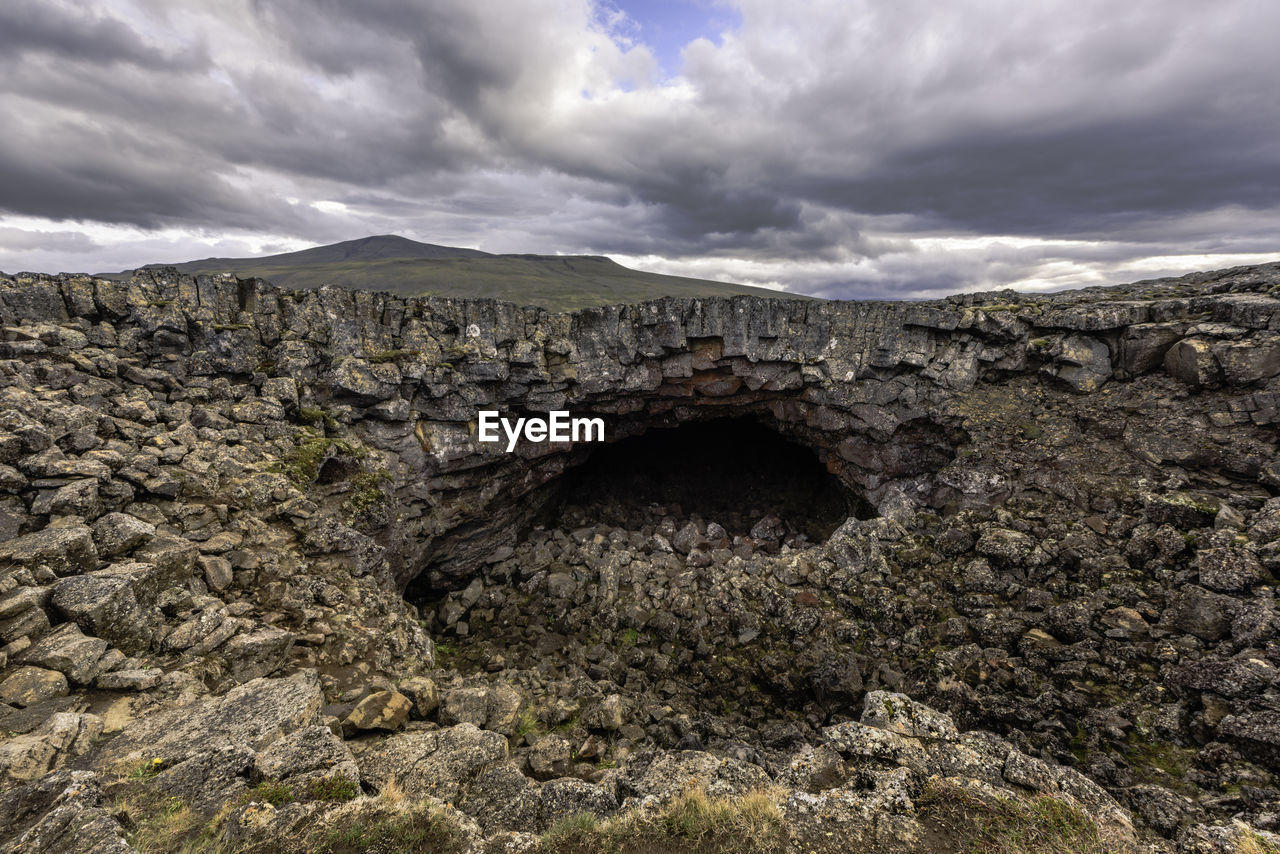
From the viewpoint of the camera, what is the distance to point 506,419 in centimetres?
1827

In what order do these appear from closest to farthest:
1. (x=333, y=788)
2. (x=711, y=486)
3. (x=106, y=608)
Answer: (x=333, y=788)
(x=106, y=608)
(x=711, y=486)

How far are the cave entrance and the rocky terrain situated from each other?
427 millimetres

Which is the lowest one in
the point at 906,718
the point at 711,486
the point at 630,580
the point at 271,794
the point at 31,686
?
the point at 630,580

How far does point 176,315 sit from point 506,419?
9.61 m

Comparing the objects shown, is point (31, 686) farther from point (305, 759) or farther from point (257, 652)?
point (305, 759)

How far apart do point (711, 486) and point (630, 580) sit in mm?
9823

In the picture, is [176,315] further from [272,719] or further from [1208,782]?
[1208,782]

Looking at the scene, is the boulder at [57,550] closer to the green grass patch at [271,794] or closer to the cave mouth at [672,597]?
the green grass patch at [271,794]

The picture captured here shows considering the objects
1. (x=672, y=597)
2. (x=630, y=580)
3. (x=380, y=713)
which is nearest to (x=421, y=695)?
(x=380, y=713)

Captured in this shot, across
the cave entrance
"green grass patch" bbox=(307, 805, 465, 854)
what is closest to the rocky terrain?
"green grass patch" bbox=(307, 805, 465, 854)

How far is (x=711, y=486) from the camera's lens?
1014 inches

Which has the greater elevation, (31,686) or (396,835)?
(31,686)

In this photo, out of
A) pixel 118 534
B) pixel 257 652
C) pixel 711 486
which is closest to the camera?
pixel 257 652

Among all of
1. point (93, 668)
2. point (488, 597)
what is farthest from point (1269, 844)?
point (488, 597)
